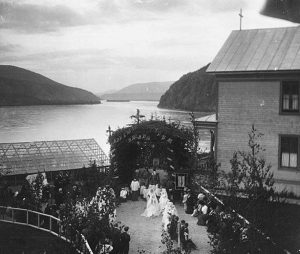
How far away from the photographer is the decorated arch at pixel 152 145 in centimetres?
2325

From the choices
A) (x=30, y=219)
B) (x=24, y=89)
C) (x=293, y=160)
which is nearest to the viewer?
(x=30, y=219)

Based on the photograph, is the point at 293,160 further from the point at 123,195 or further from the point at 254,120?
the point at 123,195

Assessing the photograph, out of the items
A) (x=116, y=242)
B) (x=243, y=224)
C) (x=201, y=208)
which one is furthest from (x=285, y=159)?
(x=116, y=242)

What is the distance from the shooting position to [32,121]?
116 metres

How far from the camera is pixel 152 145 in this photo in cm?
2372

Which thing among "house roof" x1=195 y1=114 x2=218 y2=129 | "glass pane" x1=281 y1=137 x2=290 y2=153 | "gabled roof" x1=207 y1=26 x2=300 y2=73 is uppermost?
"gabled roof" x1=207 y1=26 x2=300 y2=73

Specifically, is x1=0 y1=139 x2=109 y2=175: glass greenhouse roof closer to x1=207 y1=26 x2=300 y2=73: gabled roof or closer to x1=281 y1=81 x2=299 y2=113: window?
x1=207 y1=26 x2=300 y2=73: gabled roof

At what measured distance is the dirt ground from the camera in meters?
14.7


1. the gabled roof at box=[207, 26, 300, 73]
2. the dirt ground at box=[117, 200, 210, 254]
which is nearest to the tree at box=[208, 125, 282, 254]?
the dirt ground at box=[117, 200, 210, 254]

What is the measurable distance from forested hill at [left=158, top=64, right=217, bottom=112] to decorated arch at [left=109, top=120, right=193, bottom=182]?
327 ft

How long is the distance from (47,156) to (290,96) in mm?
17636

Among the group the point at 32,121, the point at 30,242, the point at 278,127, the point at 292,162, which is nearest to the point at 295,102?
the point at 278,127

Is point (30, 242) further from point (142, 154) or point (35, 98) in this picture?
point (35, 98)

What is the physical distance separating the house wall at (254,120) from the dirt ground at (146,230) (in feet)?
18.3
